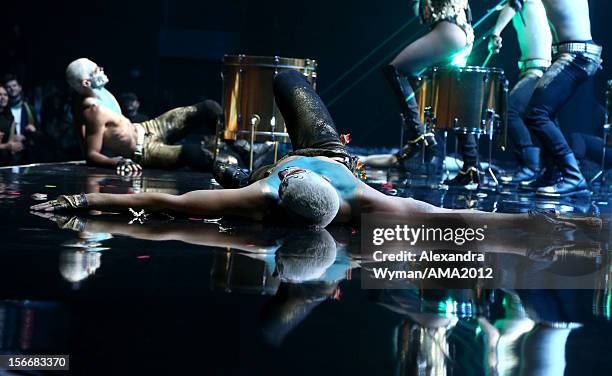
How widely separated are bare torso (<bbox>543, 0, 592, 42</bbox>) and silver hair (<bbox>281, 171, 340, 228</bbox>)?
12.0ft

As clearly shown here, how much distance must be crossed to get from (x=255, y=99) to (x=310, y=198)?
360 cm

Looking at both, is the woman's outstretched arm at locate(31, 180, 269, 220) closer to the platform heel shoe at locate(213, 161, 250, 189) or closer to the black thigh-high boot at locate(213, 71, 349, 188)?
the black thigh-high boot at locate(213, 71, 349, 188)

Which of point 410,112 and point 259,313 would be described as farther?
point 410,112

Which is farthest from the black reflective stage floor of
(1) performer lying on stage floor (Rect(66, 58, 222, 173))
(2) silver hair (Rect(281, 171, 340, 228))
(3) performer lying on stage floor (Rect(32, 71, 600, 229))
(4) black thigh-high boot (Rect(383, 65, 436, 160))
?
(1) performer lying on stage floor (Rect(66, 58, 222, 173))

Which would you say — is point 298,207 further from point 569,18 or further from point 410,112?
point 410,112

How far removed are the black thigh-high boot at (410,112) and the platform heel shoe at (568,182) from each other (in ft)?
4.13

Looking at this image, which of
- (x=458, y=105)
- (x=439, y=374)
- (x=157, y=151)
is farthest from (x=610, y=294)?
(x=157, y=151)

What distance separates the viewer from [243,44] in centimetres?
1286

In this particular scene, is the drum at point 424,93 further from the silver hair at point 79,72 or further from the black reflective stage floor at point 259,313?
the black reflective stage floor at point 259,313

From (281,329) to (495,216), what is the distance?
2.11m

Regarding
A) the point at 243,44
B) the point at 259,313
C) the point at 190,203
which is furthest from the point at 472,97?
the point at 243,44

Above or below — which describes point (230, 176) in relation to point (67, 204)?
above

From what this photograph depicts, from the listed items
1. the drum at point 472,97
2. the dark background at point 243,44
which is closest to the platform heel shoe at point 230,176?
the drum at point 472,97

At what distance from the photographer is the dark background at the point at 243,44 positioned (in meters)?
11.5
